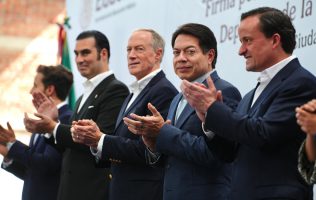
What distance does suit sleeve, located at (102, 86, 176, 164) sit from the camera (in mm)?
4062

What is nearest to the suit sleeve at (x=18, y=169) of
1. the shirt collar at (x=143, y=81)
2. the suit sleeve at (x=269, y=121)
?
the shirt collar at (x=143, y=81)

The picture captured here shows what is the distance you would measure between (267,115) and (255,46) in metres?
0.35

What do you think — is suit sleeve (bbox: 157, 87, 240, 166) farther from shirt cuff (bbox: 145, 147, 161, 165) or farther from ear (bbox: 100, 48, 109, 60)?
ear (bbox: 100, 48, 109, 60)

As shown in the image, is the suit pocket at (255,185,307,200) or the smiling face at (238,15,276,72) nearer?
the suit pocket at (255,185,307,200)

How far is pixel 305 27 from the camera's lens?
411 centimetres

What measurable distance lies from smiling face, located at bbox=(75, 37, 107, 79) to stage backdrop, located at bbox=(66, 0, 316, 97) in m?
0.53

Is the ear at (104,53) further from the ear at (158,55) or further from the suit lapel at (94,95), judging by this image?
the ear at (158,55)

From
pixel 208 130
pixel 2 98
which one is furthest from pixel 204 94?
pixel 2 98

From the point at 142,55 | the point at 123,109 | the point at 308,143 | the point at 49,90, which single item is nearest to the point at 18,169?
the point at 49,90

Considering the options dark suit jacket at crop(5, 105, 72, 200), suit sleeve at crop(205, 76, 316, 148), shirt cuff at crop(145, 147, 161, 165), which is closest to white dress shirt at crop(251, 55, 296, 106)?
suit sleeve at crop(205, 76, 316, 148)

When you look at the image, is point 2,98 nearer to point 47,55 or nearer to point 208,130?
point 47,55

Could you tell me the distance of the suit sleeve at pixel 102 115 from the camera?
4637mm

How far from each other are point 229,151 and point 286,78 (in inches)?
17.0

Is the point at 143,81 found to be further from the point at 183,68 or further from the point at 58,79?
the point at 58,79
